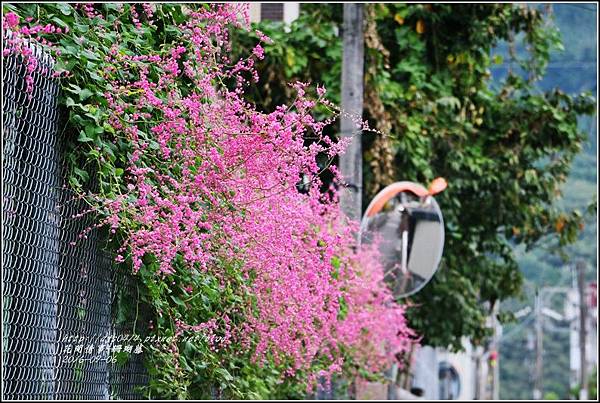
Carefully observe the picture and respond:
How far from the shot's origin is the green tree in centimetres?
1677

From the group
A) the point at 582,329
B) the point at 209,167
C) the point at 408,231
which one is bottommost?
the point at 209,167

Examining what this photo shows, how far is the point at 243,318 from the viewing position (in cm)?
755

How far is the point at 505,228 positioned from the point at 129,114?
14.9m

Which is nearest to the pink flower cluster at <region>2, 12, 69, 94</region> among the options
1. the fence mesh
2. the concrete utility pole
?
the fence mesh

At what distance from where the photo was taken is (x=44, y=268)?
18.8ft

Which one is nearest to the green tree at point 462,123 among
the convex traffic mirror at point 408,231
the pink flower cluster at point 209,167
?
the convex traffic mirror at point 408,231

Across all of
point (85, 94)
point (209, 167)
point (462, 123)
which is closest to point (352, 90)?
point (462, 123)

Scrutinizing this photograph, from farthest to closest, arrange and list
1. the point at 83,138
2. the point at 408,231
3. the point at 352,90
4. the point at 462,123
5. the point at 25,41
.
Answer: the point at 462,123 → the point at 408,231 → the point at 352,90 → the point at 83,138 → the point at 25,41

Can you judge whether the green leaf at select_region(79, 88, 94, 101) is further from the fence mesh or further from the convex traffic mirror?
the convex traffic mirror

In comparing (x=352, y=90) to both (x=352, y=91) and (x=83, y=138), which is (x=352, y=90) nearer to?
(x=352, y=91)

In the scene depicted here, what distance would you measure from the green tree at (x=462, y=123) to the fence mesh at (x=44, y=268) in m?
9.45

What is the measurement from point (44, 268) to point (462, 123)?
41.4 ft

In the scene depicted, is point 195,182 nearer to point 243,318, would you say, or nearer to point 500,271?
point 243,318

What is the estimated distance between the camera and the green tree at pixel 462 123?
660 inches
